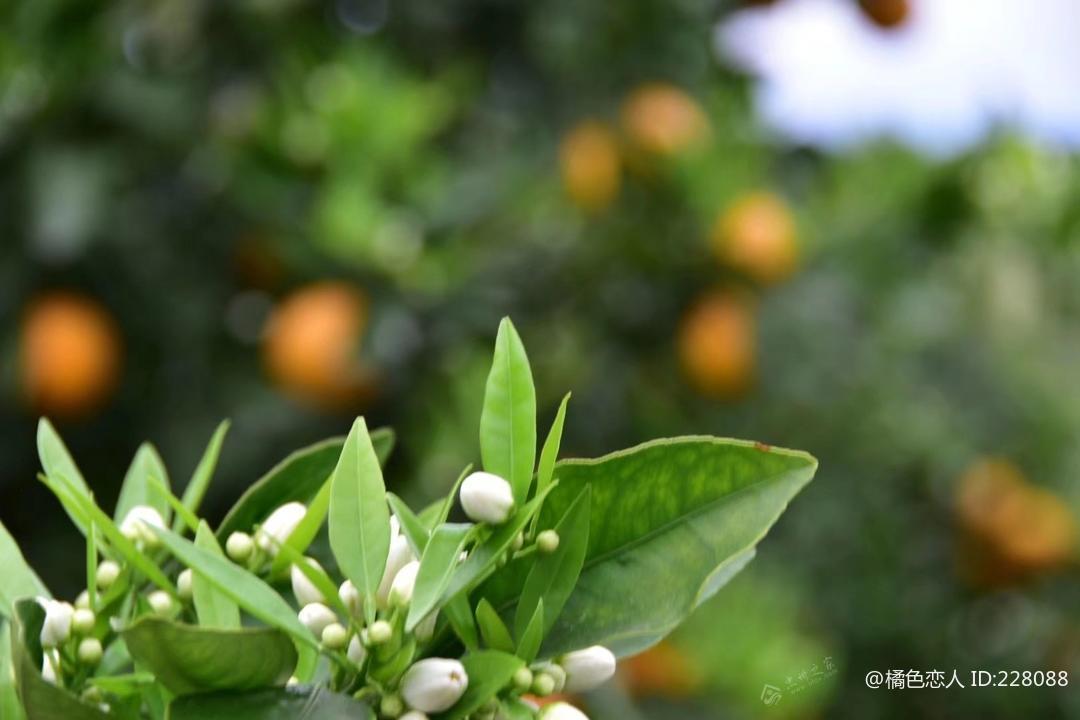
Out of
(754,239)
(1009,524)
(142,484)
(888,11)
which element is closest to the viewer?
(142,484)

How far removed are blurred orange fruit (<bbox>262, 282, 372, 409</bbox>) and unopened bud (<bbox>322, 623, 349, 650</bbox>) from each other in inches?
28.1

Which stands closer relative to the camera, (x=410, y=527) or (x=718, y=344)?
(x=410, y=527)

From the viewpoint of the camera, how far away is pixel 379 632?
0.74 feet

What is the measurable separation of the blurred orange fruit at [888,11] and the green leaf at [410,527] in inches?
42.9

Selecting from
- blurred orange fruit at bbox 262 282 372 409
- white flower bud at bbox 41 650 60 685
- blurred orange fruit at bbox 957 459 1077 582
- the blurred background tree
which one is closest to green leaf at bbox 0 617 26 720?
white flower bud at bbox 41 650 60 685

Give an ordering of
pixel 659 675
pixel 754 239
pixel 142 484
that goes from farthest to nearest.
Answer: pixel 754 239, pixel 659 675, pixel 142 484

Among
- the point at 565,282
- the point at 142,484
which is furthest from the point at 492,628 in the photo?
the point at 565,282

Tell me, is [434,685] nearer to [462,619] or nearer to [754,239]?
[462,619]

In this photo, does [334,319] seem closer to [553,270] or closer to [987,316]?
[553,270]

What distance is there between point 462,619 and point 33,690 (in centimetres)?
7

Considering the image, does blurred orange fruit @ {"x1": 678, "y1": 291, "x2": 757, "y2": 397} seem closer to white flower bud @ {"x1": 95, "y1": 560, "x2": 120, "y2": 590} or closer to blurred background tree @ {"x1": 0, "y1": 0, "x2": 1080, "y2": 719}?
blurred background tree @ {"x1": 0, "y1": 0, "x2": 1080, "y2": 719}

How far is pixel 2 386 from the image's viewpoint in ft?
3.34

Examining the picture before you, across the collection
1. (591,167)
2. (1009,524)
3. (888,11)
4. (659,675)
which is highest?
(888,11)

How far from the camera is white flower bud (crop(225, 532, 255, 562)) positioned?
0.85 ft
